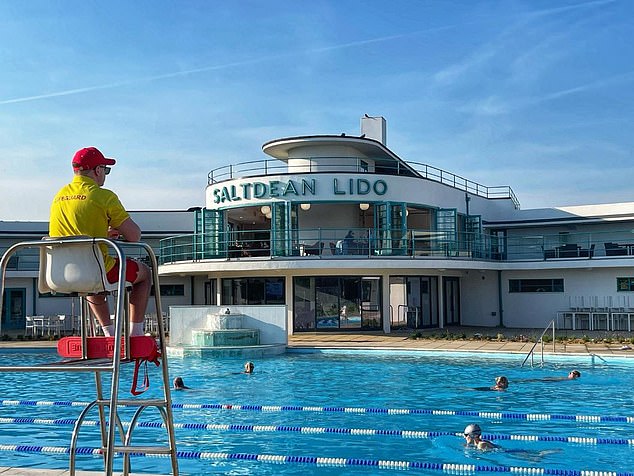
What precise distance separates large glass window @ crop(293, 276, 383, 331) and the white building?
1.4 inches

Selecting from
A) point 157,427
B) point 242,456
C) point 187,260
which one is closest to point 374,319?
point 187,260

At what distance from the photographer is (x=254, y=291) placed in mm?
27484

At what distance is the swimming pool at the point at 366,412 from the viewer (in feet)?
30.7

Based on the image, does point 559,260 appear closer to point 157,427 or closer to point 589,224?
point 589,224

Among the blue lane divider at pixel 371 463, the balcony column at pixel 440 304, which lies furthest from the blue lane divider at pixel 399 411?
the balcony column at pixel 440 304

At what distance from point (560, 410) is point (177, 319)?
13207 millimetres

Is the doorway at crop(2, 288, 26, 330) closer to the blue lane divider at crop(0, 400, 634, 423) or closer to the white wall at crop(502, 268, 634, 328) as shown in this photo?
the blue lane divider at crop(0, 400, 634, 423)

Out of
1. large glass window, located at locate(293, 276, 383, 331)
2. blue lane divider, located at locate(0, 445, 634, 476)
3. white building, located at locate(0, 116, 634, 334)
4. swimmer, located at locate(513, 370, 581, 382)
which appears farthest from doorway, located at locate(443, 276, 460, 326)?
blue lane divider, located at locate(0, 445, 634, 476)

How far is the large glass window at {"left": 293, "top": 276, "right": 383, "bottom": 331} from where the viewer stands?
26.2m

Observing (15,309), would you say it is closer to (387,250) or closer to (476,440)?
(387,250)

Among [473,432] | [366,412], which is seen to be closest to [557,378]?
[366,412]

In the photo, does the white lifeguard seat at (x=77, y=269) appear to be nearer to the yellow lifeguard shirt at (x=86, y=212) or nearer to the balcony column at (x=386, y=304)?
the yellow lifeguard shirt at (x=86, y=212)

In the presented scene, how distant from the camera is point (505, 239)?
3033cm

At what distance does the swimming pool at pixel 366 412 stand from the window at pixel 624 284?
1047cm
